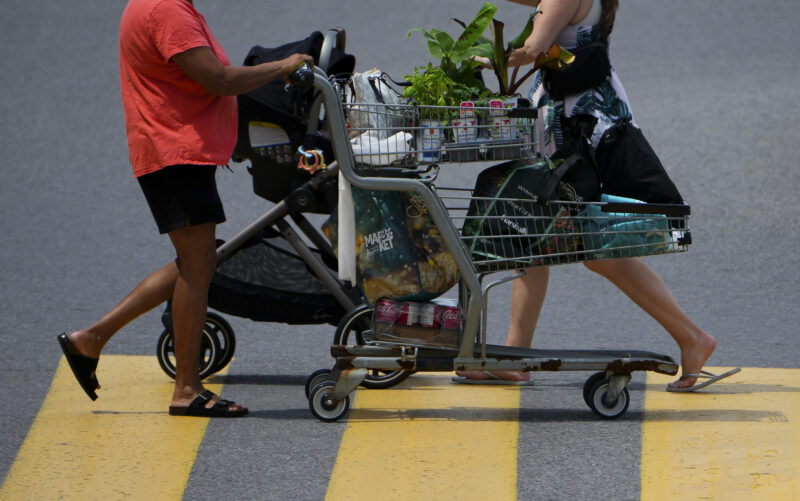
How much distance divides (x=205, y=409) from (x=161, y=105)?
127 cm

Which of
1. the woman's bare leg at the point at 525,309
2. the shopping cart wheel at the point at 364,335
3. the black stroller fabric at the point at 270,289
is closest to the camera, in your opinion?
the shopping cart wheel at the point at 364,335

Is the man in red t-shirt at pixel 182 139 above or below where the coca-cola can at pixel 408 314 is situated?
above

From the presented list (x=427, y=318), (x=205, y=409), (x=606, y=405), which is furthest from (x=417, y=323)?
(x=205, y=409)

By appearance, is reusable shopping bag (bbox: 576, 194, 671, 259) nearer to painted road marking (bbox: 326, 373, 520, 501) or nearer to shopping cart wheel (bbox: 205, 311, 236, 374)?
painted road marking (bbox: 326, 373, 520, 501)

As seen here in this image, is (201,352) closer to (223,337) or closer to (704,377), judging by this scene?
(223,337)

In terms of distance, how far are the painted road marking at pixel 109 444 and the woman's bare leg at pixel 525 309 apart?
53.9 inches

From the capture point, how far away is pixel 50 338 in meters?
6.32

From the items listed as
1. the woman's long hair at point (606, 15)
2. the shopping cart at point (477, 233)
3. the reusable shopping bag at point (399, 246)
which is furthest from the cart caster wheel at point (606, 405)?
the woman's long hair at point (606, 15)

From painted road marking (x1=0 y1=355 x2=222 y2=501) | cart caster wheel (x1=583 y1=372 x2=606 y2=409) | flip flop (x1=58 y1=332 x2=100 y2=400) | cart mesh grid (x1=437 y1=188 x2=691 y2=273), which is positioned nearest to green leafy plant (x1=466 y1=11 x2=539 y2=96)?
cart mesh grid (x1=437 y1=188 x2=691 y2=273)

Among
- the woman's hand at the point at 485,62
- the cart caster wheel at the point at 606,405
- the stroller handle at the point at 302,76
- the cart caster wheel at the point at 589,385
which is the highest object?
the woman's hand at the point at 485,62

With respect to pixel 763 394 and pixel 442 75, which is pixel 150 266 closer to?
pixel 442 75

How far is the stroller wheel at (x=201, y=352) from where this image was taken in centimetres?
565

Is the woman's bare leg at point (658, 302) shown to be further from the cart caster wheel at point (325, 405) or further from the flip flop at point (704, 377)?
the cart caster wheel at point (325, 405)

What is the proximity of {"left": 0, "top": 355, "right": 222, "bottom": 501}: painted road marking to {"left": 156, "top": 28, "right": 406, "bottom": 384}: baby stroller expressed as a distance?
0.89 feet
